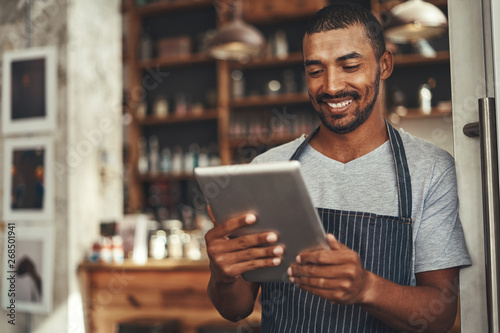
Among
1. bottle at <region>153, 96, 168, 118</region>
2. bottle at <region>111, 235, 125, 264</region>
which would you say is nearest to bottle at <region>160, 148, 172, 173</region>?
bottle at <region>153, 96, 168, 118</region>

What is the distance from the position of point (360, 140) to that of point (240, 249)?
0.46 metres

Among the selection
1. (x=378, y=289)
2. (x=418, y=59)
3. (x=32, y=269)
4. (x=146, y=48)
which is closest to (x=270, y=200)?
(x=378, y=289)

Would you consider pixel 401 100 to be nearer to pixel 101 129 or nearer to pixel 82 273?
pixel 101 129

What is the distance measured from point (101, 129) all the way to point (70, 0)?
2.84ft

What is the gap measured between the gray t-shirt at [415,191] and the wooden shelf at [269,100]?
326cm

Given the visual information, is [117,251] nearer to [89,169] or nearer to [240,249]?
[89,169]

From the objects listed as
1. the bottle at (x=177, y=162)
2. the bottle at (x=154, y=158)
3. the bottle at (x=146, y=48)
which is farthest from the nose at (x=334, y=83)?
the bottle at (x=146, y=48)

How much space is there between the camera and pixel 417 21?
2.80 m

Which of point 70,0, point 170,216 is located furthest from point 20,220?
point 170,216

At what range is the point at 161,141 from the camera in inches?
206

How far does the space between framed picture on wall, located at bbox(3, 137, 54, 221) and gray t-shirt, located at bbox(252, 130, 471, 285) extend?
217 cm

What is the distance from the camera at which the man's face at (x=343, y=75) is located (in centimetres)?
119

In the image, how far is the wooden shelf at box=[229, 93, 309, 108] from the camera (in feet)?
15.1

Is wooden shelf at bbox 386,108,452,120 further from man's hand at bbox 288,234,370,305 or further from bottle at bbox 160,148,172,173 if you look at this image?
man's hand at bbox 288,234,370,305
